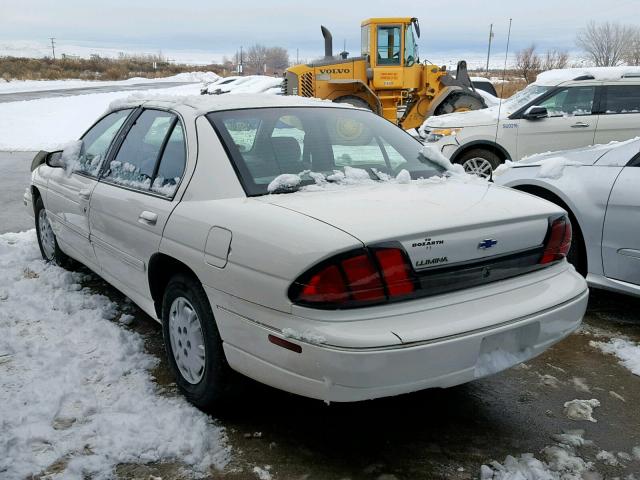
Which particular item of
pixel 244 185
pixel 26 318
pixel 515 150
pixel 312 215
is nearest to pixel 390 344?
pixel 312 215

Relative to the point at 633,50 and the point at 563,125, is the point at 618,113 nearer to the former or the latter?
the point at 563,125

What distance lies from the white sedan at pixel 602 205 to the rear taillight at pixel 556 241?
1312 mm

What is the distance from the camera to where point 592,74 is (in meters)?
8.80

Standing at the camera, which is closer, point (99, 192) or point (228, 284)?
point (228, 284)

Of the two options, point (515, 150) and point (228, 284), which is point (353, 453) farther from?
point (515, 150)

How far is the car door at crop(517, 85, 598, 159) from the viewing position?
8570 mm

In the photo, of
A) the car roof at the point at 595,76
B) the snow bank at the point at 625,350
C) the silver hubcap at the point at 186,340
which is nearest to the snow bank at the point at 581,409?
the snow bank at the point at 625,350

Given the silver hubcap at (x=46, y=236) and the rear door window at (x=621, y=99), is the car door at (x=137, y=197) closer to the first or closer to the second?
the silver hubcap at (x=46, y=236)

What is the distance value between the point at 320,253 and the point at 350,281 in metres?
0.16

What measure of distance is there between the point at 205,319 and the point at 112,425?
0.70 meters

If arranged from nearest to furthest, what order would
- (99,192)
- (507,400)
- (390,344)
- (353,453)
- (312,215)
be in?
(390,344)
(312,215)
(353,453)
(507,400)
(99,192)

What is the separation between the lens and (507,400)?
3215 mm

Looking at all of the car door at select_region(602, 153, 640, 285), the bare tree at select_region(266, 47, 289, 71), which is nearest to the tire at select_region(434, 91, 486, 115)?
the car door at select_region(602, 153, 640, 285)

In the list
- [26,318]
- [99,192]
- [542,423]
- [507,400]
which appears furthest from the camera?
[26,318]
